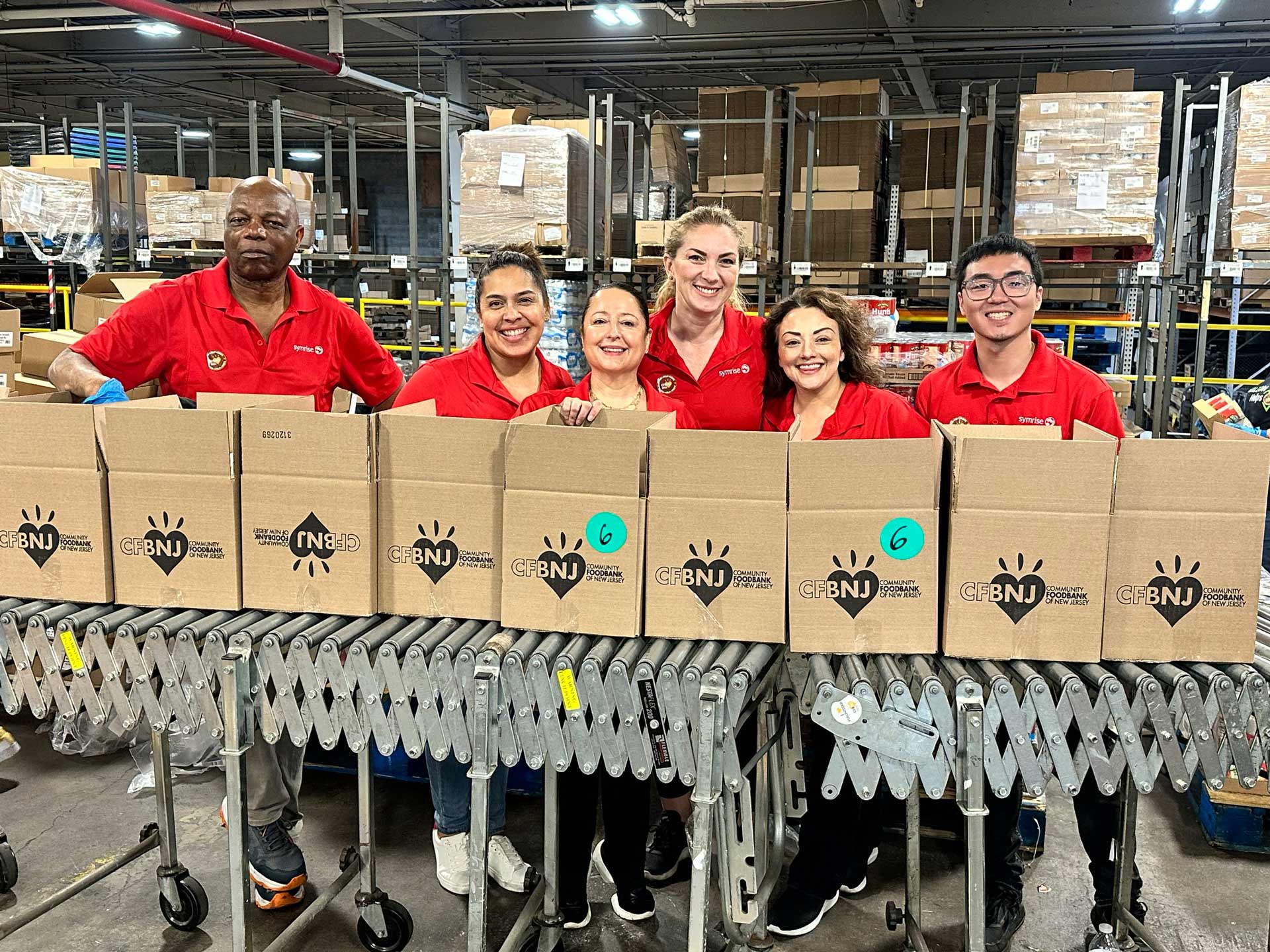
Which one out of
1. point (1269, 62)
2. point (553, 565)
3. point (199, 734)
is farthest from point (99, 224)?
point (1269, 62)

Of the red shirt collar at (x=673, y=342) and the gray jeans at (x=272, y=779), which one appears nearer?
the gray jeans at (x=272, y=779)

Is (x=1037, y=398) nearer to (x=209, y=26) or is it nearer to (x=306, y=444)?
(x=306, y=444)

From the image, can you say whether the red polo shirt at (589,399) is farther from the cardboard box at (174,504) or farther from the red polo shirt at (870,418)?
the cardboard box at (174,504)

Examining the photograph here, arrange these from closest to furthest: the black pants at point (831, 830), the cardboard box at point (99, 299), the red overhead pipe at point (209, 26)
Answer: the black pants at point (831, 830)
the cardboard box at point (99, 299)
the red overhead pipe at point (209, 26)

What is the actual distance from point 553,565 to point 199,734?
264 centimetres

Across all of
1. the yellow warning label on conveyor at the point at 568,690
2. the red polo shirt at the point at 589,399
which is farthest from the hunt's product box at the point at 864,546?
the red polo shirt at the point at 589,399

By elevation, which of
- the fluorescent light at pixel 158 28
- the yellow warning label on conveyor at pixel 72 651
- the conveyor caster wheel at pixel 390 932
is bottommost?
the conveyor caster wheel at pixel 390 932

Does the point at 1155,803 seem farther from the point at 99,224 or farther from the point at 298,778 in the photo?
the point at 99,224

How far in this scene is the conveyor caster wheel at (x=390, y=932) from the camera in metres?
2.89

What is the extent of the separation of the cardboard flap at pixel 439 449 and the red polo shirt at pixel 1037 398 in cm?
138

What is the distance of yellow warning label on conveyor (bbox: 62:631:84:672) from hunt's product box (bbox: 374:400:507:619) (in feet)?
2.21

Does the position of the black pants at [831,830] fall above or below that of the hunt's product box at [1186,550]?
below

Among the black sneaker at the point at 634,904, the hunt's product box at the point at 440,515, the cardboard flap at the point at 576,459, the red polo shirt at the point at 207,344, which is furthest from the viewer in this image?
the red polo shirt at the point at 207,344

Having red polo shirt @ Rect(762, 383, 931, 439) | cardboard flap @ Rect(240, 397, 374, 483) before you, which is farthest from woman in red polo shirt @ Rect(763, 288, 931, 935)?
cardboard flap @ Rect(240, 397, 374, 483)
